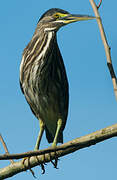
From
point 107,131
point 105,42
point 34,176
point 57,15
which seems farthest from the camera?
point 57,15

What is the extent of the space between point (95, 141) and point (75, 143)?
22 centimetres

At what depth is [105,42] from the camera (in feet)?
9.85

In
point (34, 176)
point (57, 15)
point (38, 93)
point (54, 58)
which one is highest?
point (57, 15)

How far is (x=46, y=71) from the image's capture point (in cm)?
519

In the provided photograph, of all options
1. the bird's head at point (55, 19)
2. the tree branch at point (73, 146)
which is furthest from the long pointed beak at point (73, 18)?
the tree branch at point (73, 146)

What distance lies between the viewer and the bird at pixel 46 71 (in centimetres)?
517

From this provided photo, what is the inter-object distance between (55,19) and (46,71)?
0.72 m

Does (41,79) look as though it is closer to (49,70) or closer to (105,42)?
(49,70)

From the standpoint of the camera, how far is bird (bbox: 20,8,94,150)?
5.17m

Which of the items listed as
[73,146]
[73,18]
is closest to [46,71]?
[73,18]

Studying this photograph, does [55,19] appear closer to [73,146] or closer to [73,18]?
[73,18]

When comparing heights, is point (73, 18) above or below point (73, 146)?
above

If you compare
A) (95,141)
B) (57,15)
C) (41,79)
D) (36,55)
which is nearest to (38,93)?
(41,79)

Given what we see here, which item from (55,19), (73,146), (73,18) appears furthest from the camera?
(55,19)
